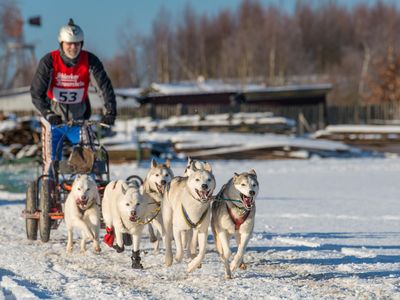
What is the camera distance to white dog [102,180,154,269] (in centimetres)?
644

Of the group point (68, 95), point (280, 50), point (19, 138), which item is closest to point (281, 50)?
point (280, 50)

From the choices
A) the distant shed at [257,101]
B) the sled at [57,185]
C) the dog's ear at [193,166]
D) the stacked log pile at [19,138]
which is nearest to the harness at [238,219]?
the dog's ear at [193,166]

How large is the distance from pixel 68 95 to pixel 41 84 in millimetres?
388

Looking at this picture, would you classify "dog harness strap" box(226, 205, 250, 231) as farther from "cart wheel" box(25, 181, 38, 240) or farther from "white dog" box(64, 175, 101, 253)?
"cart wheel" box(25, 181, 38, 240)

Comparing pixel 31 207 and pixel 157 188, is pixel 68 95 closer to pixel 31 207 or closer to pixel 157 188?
pixel 31 207

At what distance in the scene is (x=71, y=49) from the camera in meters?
7.57

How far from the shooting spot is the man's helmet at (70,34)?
745 centimetres

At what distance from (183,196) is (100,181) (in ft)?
6.74

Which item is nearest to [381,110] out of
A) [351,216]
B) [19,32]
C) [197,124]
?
[197,124]

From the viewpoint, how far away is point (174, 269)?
6.21m

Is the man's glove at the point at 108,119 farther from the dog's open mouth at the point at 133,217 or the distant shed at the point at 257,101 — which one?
the distant shed at the point at 257,101

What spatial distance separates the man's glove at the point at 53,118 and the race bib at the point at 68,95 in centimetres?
41

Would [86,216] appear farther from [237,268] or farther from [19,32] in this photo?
[19,32]

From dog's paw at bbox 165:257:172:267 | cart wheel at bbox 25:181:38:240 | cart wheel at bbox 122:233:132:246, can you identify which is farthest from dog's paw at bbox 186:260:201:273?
cart wheel at bbox 25:181:38:240
